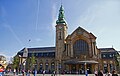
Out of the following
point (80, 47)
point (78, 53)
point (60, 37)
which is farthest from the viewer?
point (60, 37)

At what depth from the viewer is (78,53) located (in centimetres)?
6178

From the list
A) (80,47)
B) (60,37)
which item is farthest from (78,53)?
(60,37)

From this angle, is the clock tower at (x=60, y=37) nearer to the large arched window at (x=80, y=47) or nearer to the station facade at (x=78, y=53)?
the station facade at (x=78, y=53)

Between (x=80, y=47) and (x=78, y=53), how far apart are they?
243 centimetres

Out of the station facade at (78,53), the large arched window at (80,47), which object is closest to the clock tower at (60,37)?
the station facade at (78,53)

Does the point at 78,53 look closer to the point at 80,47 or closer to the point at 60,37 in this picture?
the point at 80,47

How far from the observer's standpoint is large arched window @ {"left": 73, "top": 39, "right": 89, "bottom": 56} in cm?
6164

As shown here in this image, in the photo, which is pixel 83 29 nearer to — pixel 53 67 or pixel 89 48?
pixel 89 48

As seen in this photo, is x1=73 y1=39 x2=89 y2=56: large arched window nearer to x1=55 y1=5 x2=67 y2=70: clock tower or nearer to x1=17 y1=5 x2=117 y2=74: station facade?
x1=17 y1=5 x2=117 y2=74: station facade

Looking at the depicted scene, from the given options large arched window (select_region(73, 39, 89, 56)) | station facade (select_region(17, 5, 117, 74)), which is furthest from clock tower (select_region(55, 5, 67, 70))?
large arched window (select_region(73, 39, 89, 56))

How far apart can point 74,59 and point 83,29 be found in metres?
11.6

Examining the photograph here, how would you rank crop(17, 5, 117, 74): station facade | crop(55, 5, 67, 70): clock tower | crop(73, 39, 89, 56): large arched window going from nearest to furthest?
crop(17, 5, 117, 74): station facade
crop(73, 39, 89, 56): large arched window
crop(55, 5, 67, 70): clock tower

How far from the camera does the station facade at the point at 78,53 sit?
5844 centimetres

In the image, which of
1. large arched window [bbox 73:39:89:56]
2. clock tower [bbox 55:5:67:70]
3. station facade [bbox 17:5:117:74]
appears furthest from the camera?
clock tower [bbox 55:5:67:70]
